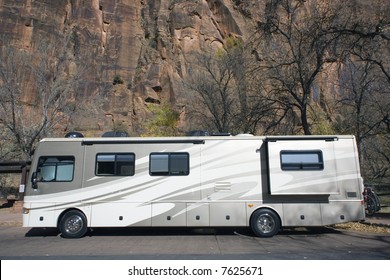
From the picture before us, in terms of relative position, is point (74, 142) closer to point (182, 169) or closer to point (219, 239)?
point (182, 169)

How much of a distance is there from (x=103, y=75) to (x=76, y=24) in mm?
10733

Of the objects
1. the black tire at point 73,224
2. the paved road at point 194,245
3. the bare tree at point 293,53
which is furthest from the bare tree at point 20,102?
the bare tree at point 293,53

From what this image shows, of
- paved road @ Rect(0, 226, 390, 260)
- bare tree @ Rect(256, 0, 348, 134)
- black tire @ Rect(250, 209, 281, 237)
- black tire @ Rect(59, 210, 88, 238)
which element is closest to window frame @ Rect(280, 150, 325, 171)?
black tire @ Rect(250, 209, 281, 237)

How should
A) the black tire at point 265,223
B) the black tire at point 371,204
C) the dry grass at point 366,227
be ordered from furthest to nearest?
the black tire at point 371,204
the dry grass at point 366,227
the black tire at point 265,223

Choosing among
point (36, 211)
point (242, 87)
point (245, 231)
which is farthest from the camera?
point (242, 87)

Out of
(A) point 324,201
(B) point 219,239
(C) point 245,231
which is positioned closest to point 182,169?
(B) point 219,239

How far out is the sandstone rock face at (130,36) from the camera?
5366 cm

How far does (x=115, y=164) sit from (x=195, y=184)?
9.39 ft

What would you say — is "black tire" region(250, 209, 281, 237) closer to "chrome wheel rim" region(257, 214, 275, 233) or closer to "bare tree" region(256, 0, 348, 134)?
"chrome wheel rim" region(257, 214, 275, 233)

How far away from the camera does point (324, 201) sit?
1014cm

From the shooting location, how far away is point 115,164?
10.6 m

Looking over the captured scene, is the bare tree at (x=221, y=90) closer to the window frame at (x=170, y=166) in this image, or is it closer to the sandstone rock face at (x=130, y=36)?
the window frame at (x=170, y=166)

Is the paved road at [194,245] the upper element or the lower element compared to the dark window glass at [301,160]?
lower

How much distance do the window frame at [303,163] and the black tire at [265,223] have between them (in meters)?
1.60
